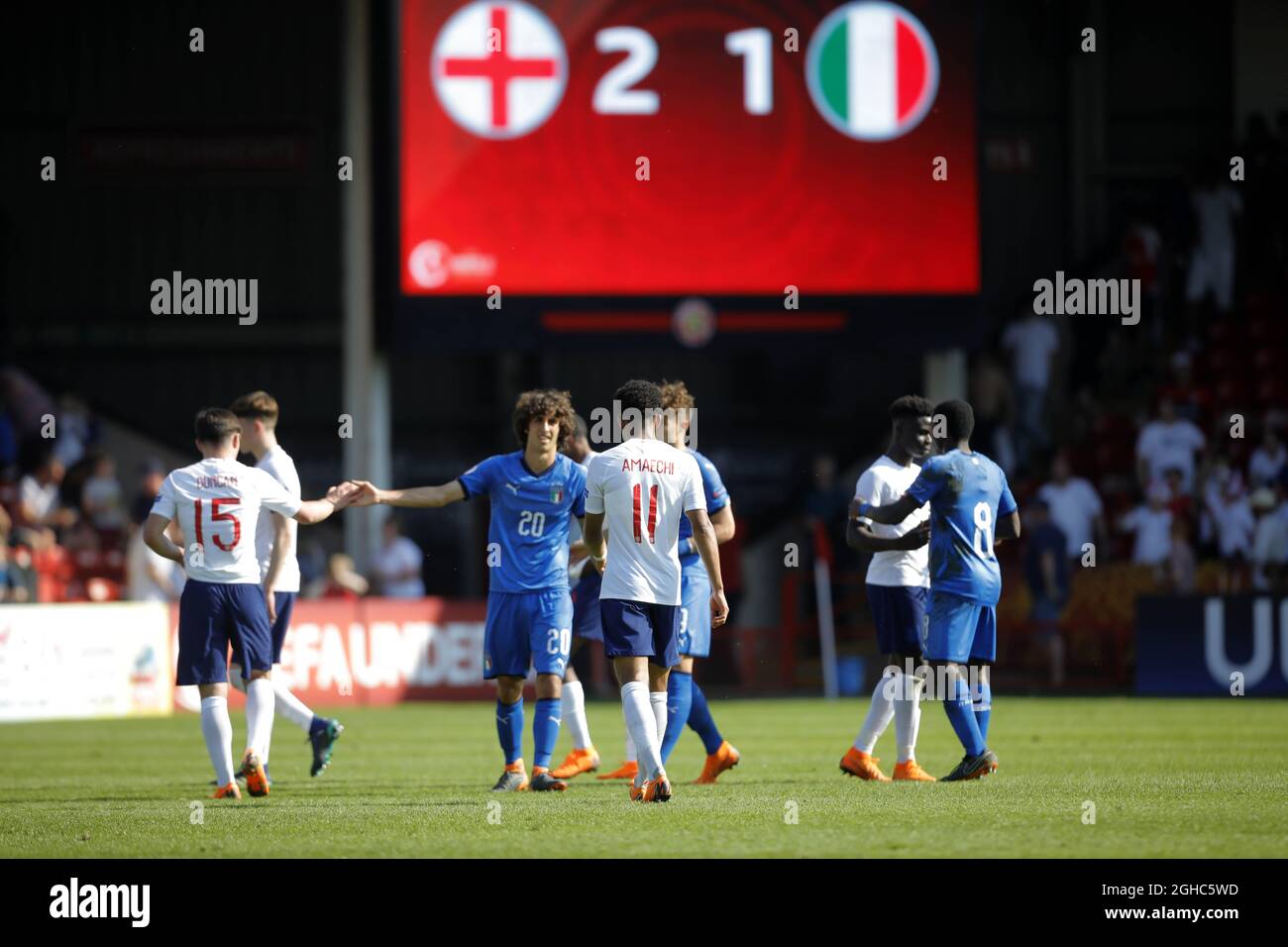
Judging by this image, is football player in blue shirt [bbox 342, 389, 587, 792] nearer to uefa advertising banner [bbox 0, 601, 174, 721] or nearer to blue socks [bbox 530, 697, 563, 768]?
blue socks [bbox 530, 697, 563, 768]

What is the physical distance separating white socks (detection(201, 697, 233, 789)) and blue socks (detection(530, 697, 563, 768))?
5.18 feet

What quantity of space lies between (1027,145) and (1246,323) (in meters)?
8.78

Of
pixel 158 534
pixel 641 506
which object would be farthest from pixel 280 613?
pixel 641 506

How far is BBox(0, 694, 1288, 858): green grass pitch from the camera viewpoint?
28.5 ft

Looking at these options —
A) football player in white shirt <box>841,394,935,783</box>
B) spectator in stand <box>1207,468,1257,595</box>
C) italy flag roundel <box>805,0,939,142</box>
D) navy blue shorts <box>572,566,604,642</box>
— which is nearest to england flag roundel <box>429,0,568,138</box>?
italy flag roundel <box>805,0,939,142</box>

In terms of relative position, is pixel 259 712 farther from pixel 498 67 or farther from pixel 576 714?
pixel 498 67

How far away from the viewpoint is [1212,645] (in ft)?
68.9

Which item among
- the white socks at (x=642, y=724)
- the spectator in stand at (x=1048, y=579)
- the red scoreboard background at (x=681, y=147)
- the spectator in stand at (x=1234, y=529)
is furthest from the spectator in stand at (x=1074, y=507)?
the white socks at (x=642, y=724)

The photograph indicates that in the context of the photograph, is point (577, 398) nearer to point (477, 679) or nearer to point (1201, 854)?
point (477, 679)

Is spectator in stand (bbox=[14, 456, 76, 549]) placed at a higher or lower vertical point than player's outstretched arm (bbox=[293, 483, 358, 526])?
higher

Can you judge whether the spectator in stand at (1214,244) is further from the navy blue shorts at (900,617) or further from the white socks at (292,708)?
the white socks at (292,708)

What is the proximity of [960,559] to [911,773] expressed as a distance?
1294mm

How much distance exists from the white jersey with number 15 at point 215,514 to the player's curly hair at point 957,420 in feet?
12.4

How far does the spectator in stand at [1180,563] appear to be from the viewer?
2306cm
